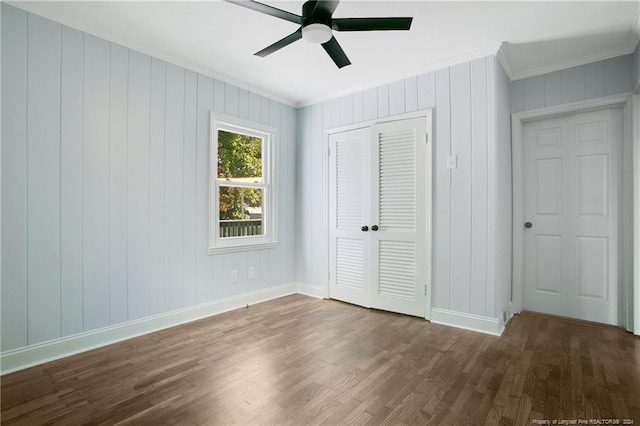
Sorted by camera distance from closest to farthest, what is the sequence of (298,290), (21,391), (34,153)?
(21,391) < (34,153) < (298,290)

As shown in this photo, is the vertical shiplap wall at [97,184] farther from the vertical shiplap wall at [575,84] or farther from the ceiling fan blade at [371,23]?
the vertical shiplap wall at [575,84]

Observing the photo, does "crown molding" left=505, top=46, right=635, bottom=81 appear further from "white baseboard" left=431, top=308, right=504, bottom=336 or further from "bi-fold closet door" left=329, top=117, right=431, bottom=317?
"white baseboard" left=431, top=308, right=504, bottom=336

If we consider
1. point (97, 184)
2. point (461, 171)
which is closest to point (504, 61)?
point (461, 171)

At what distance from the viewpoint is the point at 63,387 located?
2.06 meters

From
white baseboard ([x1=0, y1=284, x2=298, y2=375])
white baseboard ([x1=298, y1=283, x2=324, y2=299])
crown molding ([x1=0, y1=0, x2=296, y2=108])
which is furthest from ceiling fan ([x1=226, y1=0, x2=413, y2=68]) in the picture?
white baseboard ([x1=298, y1=283, x2=324, y2=299])

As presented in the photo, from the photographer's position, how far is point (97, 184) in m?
2.70

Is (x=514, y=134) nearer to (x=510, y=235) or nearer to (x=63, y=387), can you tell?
(x=510, y=235)

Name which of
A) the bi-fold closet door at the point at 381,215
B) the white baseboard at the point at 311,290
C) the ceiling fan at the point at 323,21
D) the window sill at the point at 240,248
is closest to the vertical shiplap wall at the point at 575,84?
the bi-fold closet door at the point at 381,215

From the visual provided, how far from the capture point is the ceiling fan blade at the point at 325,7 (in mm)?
1868

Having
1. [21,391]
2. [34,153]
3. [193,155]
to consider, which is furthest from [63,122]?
[21,391]

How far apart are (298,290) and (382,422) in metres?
2.87

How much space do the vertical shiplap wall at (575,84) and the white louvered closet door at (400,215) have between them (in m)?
1.13

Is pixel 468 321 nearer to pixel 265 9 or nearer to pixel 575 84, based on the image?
pixel 575 84

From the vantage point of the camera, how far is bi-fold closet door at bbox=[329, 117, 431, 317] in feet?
11.1
